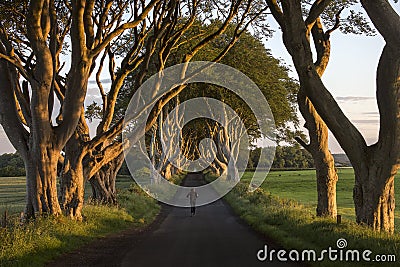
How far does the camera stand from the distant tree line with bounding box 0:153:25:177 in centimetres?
10769

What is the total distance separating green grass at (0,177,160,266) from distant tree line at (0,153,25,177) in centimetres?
7407

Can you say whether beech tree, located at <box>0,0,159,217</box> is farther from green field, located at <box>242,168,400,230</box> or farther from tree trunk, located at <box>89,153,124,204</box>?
green field, located at <box>242,168,400,230</box>

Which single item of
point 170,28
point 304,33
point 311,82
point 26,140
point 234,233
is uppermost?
point 170,28

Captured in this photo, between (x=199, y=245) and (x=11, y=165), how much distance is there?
117 m

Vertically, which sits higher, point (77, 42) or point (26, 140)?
point (77, 42)

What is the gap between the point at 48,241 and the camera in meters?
13.0

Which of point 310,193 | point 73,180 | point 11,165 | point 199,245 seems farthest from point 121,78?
point 11,165

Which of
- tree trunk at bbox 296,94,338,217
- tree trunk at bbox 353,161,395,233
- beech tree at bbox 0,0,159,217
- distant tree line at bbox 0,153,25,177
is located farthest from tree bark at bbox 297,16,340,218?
distant tree line at bbox 0,153,25,177

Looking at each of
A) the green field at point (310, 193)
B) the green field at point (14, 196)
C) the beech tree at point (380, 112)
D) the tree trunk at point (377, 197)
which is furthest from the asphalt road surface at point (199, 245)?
the green field at point (14, 196)

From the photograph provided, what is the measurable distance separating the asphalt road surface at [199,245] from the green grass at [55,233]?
4.85 feet

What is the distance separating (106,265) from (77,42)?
24.5ft

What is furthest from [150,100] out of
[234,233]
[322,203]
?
[322,203]

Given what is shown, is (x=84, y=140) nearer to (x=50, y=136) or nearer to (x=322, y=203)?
(x=50, y=136)

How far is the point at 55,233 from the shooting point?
47.0 ft
